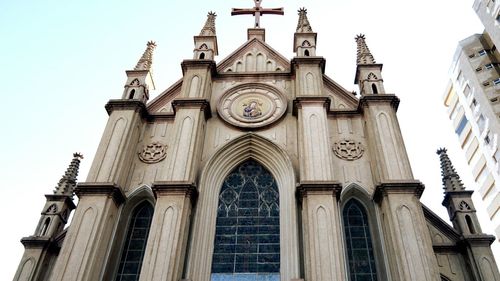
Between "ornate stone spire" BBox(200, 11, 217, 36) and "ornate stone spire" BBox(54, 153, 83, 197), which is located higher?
"ornate stone spire" BBox(200, 11, 217, 36)

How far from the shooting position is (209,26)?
2319 cm

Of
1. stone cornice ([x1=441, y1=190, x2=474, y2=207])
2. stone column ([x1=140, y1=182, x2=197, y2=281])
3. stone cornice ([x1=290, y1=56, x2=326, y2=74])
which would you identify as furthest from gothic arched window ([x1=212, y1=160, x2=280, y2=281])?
stone cornice ([x1=441, y1=190, x2=474, y2=207])

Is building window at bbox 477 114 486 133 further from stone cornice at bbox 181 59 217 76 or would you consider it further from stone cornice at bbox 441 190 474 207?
stone cornice at bbox 181 59 217 76

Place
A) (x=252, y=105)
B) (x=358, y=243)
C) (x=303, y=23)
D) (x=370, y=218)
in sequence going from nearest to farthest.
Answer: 1. (x=358, y=243)
2. (x=370, y=218)
3. (x=252, y=105)
4. (x=303, y=23)

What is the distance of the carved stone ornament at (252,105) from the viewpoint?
18.3 metres

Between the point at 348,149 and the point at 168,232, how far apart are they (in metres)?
7.63

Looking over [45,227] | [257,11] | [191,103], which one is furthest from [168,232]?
[257,11]

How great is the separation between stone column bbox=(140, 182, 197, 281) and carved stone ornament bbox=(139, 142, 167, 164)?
2497 millimetres

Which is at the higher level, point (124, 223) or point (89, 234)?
point (124, 223)

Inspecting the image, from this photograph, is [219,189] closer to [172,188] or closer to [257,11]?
[172,188]

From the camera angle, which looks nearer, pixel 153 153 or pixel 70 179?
pixel 153 153

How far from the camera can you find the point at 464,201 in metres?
16.3

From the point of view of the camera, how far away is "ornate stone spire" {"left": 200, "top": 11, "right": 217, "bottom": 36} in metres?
22.6

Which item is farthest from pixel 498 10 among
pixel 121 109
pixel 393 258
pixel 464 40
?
pixel 121 109
